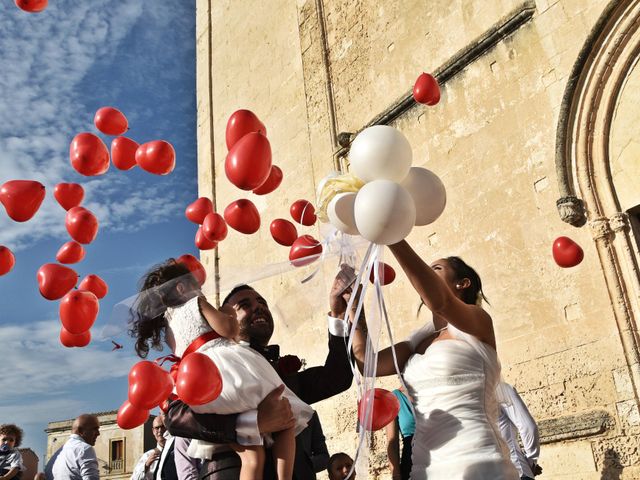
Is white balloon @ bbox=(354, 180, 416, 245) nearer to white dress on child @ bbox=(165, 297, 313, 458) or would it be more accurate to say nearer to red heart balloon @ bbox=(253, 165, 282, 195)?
white dress on child @ bbox=(165, 297, 313, 458)

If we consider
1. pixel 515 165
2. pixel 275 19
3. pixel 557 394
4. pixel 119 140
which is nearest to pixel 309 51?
pixel 275 19

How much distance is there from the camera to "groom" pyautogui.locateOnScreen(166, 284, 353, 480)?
2207 mm

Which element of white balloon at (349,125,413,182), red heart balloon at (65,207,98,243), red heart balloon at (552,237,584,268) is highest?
red heart balloon at (65,207,98,243)

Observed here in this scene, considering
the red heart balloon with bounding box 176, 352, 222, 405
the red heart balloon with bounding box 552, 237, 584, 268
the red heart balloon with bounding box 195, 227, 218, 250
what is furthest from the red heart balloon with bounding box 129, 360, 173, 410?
the red heart balloon with bounding box 552, 237, 584, 268

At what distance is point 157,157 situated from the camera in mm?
4203

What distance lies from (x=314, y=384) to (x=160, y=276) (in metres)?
0.87

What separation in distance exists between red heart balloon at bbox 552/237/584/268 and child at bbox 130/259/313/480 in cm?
281

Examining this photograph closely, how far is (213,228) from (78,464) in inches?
84.2

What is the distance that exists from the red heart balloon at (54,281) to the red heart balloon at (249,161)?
1.54 meters

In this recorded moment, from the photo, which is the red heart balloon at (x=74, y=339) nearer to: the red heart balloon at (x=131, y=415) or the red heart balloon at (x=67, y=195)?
the red heart balloon at (x=131, y=415)

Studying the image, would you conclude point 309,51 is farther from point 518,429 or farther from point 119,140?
point 518,429

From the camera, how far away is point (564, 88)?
200 inches

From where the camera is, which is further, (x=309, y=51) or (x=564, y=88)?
(x=309, y=51)

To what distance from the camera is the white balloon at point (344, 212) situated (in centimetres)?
198
